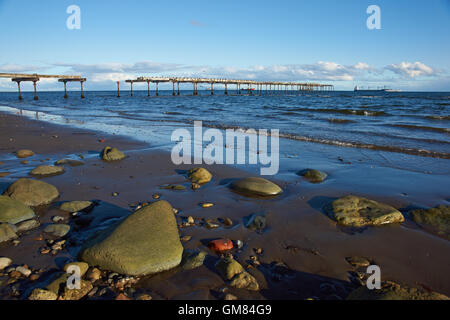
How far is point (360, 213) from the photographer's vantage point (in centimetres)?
427

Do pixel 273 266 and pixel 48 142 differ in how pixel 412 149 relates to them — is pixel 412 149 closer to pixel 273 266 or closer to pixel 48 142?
pixel 273 266

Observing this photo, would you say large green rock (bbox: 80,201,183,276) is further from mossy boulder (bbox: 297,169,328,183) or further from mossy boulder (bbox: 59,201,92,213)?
mossy boulder (bbox: 297,169,328,183)

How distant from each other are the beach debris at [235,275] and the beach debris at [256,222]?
100 cm

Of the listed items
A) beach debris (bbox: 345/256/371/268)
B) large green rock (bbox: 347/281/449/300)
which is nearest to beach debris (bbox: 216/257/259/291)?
large green rock (bbox: 347/281/449/300)

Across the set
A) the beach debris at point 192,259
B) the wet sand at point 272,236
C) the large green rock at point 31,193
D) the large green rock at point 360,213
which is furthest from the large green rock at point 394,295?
the large green rock at point 31,193

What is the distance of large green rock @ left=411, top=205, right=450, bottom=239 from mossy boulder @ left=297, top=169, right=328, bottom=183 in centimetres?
204

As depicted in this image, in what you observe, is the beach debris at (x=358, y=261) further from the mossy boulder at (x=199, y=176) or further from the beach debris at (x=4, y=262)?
the beach debris at (x=4, y=262)

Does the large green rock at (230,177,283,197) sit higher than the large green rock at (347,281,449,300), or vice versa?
the large green rock at (230,177,283,197)

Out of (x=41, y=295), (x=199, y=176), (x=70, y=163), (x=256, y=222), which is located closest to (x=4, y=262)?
(x=41, y=295)

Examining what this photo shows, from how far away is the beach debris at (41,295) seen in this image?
2400mm

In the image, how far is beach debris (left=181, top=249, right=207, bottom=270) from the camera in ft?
9.93

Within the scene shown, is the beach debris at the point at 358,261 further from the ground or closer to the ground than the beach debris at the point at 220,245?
closer to the ground

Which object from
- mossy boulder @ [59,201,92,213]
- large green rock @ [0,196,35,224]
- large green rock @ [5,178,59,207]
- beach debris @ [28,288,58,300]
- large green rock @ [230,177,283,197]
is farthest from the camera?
large green rock @ [230,177,283,197]

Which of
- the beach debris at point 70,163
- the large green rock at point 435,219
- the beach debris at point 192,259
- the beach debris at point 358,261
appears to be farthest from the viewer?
the beach debris at point 70,163
